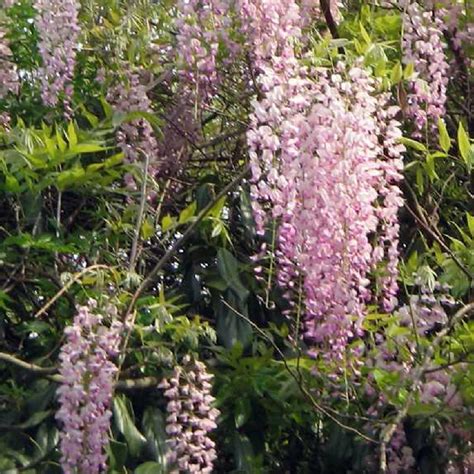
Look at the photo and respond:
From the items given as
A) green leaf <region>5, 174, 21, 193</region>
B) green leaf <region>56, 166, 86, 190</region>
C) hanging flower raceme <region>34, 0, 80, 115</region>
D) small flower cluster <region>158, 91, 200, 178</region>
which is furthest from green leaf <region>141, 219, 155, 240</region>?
hanging flower raceme <region>34, 0, 80, 115</region>

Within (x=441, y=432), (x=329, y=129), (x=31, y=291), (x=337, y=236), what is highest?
(x=329, y=129)

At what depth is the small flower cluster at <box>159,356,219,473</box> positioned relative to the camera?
336cm

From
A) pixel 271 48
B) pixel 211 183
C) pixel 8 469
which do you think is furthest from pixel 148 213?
pixel 8 469

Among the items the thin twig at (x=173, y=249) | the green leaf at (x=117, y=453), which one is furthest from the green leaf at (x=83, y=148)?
the green leaf at (x=117, y=453)

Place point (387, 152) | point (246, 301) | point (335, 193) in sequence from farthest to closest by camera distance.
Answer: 1. point (246, 301)
2. point (387, 152)
3. point (335, 193)

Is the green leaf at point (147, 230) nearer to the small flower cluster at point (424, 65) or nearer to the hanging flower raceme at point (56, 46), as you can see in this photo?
the hanging flower raceme at point (56, 46)

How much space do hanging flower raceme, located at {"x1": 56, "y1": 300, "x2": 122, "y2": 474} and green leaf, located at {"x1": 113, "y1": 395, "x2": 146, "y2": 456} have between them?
16cm

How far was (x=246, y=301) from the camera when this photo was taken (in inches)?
149

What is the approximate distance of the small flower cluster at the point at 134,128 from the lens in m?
3.84

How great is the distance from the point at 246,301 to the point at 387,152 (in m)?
0.54

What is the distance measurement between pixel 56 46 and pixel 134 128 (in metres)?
0.29

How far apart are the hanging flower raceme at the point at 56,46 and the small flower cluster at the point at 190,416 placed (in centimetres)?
88

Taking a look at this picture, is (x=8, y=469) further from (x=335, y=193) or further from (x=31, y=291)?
(x=335, y=193)

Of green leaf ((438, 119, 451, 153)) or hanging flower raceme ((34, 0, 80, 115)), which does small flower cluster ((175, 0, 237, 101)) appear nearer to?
hanging flower raceme ((34, 0, 80, 115))
